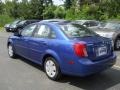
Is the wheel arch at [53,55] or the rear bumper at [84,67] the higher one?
the wheel arch at [53,55]

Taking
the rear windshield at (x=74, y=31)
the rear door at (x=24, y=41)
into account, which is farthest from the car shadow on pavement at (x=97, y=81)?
the rear door at (x=24, y=41)

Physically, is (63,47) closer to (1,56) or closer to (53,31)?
(53,31)

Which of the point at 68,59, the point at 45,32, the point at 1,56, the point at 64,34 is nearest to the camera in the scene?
the point at 68,59

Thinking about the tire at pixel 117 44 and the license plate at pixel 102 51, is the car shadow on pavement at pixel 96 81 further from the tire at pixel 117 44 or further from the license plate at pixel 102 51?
the tire at pixel 117 44

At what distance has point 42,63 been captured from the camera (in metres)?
6.82

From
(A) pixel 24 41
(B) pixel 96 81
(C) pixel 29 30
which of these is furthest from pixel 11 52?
(B) pixel 96 81

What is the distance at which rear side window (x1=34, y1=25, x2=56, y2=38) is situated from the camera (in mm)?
6509

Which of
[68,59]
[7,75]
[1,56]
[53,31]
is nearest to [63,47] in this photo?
[68,59]

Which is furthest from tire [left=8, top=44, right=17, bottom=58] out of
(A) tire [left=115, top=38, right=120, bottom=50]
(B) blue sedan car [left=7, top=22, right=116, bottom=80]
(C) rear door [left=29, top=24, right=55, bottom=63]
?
(A) tire [left=115, top=38, right=120, bottom=50]

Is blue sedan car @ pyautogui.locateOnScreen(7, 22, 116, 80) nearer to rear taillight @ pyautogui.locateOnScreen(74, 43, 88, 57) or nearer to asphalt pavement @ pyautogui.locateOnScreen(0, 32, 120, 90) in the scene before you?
rear taillight @ pyautogui.locateOnScreen(74, 43, 88, 57)

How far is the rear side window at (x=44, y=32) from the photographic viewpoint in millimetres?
6509

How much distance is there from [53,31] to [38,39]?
0.63 meters

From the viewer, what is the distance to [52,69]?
637 cm

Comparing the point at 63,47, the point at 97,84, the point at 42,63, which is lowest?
the point at 97,84
